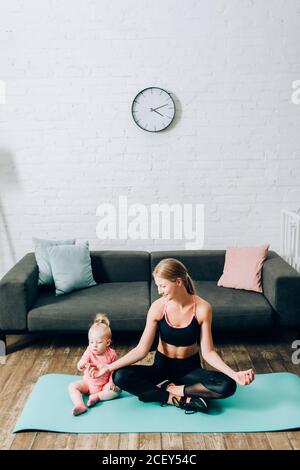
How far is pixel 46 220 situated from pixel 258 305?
190cm

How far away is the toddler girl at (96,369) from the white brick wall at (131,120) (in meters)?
1.73

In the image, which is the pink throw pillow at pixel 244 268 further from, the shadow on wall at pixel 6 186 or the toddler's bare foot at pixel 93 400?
the shadow on wall at pixel 6 186

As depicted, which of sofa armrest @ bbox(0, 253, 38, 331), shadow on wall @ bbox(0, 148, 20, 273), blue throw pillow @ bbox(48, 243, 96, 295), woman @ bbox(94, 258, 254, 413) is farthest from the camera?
shadow on wall @ bbox(0, 148, 20, 273)

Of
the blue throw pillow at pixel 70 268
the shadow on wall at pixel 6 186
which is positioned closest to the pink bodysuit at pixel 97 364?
the blue throw pillow at pixel 70 268

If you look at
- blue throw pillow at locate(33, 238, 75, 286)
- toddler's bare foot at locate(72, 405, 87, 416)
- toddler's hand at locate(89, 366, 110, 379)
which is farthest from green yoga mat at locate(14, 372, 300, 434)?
blue throw pillow at locate(33, 238, 75, 286)

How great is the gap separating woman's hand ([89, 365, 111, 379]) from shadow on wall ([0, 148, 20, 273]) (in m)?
1.96

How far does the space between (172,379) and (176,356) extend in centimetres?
12

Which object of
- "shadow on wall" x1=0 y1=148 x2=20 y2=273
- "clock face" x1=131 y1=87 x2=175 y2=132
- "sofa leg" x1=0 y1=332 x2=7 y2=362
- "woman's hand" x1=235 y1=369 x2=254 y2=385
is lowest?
"sofa leg" x1=0 y1=332 x2=7 y2=362

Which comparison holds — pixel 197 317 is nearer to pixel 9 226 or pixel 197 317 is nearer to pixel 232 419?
pixel 232 419

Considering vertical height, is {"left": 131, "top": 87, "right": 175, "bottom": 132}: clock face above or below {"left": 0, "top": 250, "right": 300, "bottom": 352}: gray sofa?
above

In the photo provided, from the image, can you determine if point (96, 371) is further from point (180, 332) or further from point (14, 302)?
point (14, 302)

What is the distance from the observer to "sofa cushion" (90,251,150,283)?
423cm

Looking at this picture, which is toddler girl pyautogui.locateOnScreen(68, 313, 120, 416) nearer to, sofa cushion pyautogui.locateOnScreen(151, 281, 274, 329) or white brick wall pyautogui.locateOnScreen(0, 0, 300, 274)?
sofa cushion pyautogui.locateOnScreen(151, 281, 274, 329)

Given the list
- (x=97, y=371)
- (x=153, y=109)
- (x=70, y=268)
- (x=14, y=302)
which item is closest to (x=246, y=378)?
(x=97, y=371)
